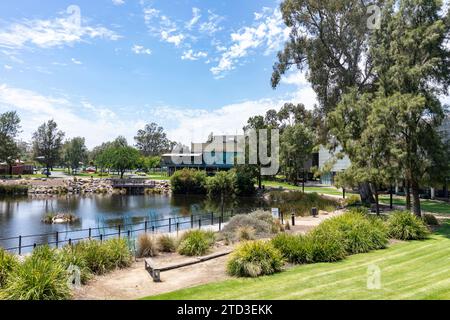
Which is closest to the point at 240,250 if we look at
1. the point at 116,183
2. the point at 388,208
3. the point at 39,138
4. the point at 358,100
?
the point at 358,100

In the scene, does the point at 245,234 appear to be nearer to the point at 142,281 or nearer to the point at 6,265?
the point at 142,281

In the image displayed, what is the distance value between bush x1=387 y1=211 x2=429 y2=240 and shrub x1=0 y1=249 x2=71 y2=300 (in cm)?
1375

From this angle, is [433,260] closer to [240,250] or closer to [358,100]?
[240,250]

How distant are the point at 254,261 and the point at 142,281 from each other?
3217 mm

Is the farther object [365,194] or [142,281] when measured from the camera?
[365,194]

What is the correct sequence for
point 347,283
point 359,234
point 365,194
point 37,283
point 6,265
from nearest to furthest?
point 37,283
point 6,265
point 347,283
point 359,234
point 365,194

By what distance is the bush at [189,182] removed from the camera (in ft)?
188

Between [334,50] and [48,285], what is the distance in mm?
30744

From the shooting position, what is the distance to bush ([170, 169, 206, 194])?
57.2 metres

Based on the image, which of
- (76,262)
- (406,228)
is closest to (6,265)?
(76,262)

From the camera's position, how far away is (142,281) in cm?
995

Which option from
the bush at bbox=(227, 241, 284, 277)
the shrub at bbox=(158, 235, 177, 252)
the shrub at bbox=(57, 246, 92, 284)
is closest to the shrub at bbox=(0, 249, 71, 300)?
the shrub at bbox=(57, 246, 92, 284)

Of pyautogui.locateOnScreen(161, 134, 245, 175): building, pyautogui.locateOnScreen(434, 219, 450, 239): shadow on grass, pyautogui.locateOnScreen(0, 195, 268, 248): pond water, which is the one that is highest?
pyautogui.locateOnScreen(161, 134, 245, 175): building

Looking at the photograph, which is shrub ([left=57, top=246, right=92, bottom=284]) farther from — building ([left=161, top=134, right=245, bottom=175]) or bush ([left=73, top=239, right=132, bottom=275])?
building ([left=161, top=134, right=245, bottom=175])
